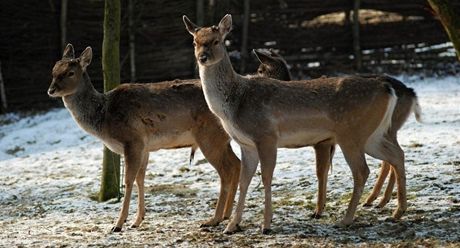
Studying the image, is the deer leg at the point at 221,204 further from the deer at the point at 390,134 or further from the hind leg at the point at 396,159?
the hind leg at the point at 396,159

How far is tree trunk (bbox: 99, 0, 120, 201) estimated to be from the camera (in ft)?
32.1

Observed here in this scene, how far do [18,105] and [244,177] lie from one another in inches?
432

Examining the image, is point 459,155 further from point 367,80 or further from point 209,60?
point 209,60

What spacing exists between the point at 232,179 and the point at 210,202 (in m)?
0.76

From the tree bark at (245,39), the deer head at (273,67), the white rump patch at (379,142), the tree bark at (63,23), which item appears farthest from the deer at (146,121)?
the tree bark at (245,39)

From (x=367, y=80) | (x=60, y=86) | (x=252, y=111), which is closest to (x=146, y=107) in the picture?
(x=60, y=86)

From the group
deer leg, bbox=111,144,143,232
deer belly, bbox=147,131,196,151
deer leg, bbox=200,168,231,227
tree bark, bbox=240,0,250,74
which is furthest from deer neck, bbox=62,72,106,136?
tree bark, bbox=240,0,250,74

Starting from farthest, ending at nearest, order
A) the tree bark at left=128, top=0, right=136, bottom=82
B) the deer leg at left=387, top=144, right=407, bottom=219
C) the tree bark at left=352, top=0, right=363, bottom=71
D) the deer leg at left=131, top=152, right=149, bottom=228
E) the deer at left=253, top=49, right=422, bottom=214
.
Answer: the tree bark at left=352, top=0, right=363, bottom=71 → the tree bark at left=128, top=0, right=136, bottom=82 → the deer leg at left=131, top=152, right=149, bottom=228 → the deer at left=253, top=49, right=422, bottom=214 → the deer leg at left=387, top=144, right=407, bottom=219

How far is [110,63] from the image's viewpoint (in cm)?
982

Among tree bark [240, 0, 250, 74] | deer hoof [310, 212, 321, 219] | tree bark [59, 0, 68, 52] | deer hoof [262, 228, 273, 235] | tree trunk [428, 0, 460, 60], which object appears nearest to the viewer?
deer hoof [262, 228, 273, 235]

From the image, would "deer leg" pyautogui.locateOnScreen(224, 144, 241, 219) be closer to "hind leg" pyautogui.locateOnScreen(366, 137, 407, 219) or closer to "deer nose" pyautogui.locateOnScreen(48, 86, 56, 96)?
"hind leg" pyautogui.locateOnScreen(366, 137, 407, 219)

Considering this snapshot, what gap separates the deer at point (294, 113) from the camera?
7.48 m

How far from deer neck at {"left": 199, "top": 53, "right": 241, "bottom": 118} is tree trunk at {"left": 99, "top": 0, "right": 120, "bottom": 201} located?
251 cm

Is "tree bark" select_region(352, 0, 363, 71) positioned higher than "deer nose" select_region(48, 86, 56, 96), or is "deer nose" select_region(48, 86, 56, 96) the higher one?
"deer nose" select_region(48, 86, 56, 96)
